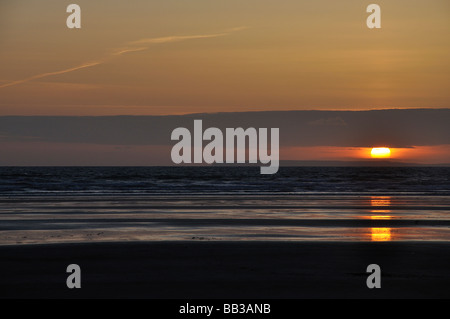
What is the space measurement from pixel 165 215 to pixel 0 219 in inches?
252

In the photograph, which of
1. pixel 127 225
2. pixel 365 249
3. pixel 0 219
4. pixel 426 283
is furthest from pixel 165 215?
pixel 426 283

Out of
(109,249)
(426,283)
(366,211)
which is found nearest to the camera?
(426,283)

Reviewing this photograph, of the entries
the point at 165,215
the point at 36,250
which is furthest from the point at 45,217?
the point at 36,250

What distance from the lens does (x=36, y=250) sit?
56.8 ft

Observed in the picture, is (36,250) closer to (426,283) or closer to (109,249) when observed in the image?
(109,249)

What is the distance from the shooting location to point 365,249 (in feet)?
57.8
